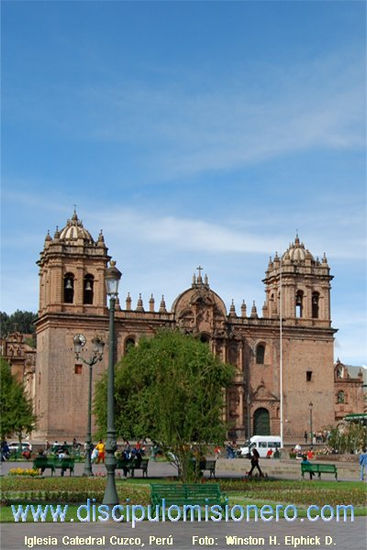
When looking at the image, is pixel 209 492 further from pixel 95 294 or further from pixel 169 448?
pixel 95 294

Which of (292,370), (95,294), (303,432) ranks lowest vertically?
(303,432)

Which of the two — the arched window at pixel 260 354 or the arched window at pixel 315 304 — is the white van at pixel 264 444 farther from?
the arched window at pixel 315 304

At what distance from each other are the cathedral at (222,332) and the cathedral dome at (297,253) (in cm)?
8

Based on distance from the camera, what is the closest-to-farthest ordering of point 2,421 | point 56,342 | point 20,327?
1. point 2,421
2. point 56,342
3. point 20,327

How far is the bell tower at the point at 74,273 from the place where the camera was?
206ft

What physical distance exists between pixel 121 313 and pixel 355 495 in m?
43.7

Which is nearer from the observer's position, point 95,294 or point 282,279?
point 95,294

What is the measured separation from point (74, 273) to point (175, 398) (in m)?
38.9

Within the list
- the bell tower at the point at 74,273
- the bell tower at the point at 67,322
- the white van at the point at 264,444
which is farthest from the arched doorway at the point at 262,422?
the bell tower at the point at 74,273

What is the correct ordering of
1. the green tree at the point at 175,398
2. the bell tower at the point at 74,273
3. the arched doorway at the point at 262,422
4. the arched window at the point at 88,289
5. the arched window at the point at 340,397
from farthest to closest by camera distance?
the arched window at the point at 340,397 → the arched doorway at the point at 262,422 → the arched window at the point at 88,289 → the bell tower at the point at 74,273 → the green tree at the point at 175,398

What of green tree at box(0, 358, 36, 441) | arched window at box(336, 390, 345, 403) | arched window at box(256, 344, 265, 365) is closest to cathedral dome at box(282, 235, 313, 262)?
arched window at box(256, 344, 265, 365)

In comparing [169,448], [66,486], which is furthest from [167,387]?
[66,486]

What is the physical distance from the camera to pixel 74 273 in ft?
208

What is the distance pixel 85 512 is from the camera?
1783cm
